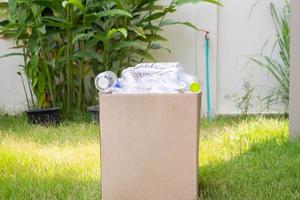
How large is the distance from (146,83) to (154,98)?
0.38 ft

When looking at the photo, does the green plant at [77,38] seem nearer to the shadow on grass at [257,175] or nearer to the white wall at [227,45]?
the white wall at [227,45]

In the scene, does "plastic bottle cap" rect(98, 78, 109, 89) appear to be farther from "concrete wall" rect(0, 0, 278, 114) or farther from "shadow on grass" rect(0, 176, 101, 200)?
"concrete wall" rect(0, 0, 278, 114)

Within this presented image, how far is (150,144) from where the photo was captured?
2.15m

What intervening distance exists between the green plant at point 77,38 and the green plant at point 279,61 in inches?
30.0

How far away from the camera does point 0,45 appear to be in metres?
4.84

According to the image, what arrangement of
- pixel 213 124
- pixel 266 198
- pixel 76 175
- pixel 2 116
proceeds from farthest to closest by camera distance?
pixel 2 116 < pixel 213 124 < pixel 76 175 < pixel 266 198

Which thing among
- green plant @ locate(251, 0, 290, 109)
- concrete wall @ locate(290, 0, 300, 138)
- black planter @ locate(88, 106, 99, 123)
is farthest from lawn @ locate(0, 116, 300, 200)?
green plant @ locate(251, 0, 290, 109)

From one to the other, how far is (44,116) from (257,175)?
7.21 ft

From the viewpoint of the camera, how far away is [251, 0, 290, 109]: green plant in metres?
4.63

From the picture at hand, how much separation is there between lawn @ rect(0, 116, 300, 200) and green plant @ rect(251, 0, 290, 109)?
3.36 feet

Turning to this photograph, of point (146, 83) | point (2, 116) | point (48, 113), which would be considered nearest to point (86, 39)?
point (48, 113)

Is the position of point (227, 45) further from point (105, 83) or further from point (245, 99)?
point (105, 83)

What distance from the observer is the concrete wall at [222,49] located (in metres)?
4.78

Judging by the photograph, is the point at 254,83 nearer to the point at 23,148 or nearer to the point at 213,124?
the point at 213,124
